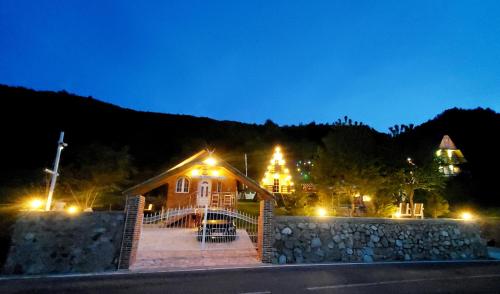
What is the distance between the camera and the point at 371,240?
11734 mm

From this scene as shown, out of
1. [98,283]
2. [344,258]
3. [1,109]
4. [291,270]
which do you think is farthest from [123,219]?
[1,109]

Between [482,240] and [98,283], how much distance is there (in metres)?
18.1

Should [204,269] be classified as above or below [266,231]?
below

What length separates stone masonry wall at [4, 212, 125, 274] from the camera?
798cm

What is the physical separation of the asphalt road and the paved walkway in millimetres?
1007

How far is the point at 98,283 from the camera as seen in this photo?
23.8 feet

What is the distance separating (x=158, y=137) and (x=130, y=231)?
49.7 meters

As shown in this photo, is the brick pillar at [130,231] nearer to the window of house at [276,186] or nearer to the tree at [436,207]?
the tree at [436,207]

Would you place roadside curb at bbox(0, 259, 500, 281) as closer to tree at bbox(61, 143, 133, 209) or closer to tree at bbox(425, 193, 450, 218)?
tree at bbox(425, 193, 450, 218)

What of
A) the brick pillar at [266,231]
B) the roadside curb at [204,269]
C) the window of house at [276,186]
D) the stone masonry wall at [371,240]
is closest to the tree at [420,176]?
the stone masonry wall at [371,240]

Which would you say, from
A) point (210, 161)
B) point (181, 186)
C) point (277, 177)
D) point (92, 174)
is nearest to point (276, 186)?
point (277, 177)

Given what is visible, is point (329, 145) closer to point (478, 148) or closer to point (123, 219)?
point (123, 219)

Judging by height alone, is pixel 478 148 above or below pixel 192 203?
above

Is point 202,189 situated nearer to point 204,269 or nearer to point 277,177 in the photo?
point 204,269
